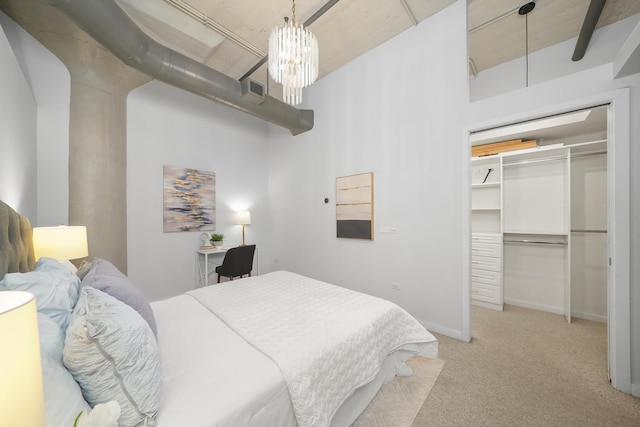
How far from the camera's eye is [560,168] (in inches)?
118

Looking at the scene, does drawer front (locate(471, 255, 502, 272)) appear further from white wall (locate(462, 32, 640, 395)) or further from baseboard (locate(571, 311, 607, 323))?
white wall (locate(462, 32, 640, 395))

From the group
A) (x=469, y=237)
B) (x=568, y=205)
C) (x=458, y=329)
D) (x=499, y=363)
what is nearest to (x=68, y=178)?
(x=469, y=237)

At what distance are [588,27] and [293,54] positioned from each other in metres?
2.82

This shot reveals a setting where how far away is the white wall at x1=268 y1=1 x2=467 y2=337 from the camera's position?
8.28 ft

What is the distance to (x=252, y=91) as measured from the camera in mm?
3041

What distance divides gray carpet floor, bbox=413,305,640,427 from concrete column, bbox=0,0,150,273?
11.2 feet

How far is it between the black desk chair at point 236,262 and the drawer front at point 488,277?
3265 mm

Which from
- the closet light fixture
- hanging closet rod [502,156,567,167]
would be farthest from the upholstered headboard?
hanging closet rod [502,156,567,167]

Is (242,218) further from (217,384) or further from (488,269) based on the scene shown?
(488,269)

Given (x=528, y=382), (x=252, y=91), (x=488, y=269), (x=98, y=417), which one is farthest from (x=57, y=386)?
(x=488, y=269)

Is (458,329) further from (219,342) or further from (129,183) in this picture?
(129,183)

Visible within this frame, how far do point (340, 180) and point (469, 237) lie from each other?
71.4 inches

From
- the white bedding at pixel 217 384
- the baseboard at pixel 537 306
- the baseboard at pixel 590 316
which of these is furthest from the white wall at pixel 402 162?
the white bedding at pixel 217 384

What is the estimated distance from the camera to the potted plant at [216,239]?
3.86 metres
